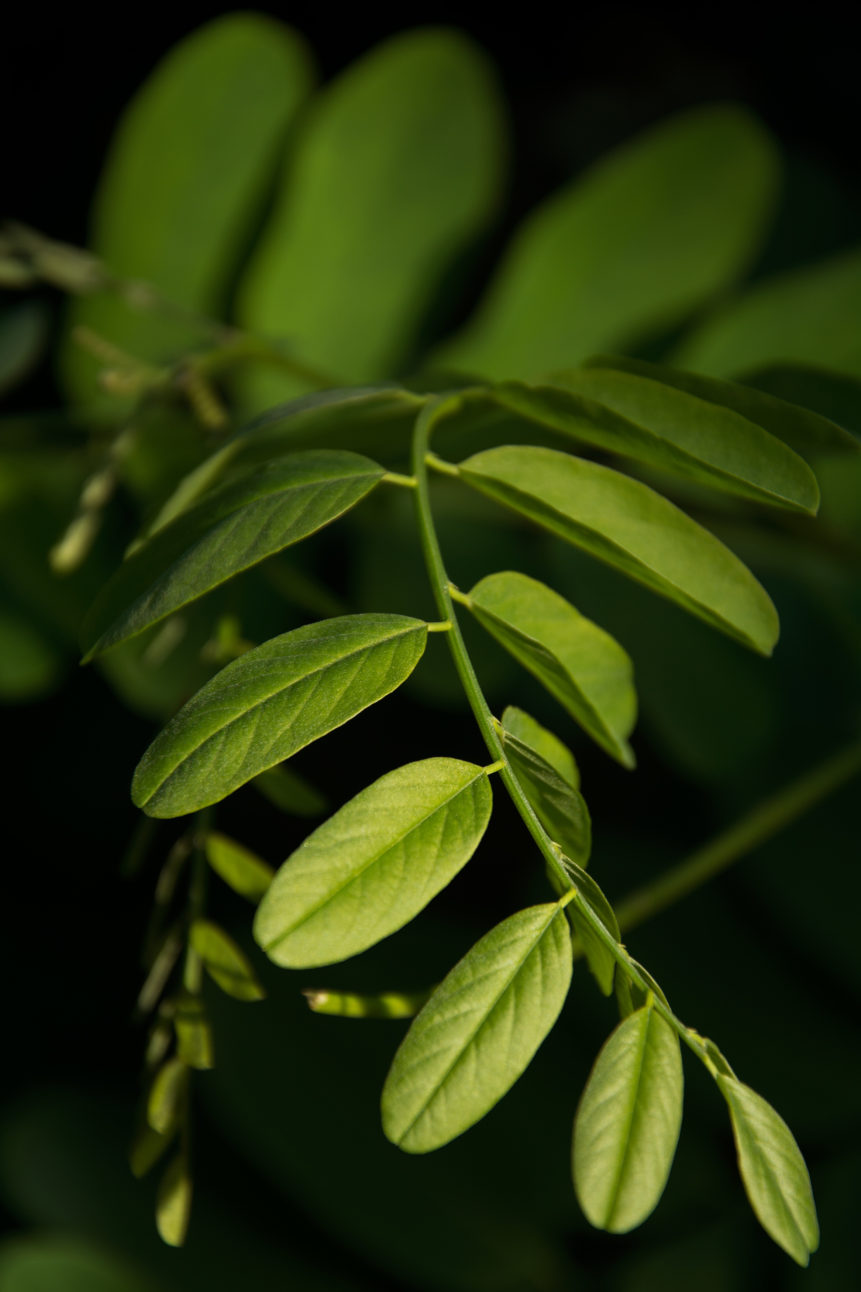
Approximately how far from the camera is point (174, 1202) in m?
0.38

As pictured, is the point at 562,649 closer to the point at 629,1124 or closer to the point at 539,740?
the point at 539,740

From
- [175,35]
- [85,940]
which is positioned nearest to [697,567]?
[85,940]

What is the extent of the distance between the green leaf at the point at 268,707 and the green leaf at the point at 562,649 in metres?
0.04

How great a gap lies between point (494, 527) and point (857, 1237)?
52 centimetres

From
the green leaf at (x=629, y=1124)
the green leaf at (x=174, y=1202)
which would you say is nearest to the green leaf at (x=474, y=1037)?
the green leaf at (x=629, y=1124)

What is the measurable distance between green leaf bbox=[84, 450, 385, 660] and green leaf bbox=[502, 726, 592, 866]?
93 millimetres

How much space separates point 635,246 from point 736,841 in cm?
49

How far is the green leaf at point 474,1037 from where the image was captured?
11.4 inches

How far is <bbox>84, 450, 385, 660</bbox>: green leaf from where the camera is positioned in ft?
1.12

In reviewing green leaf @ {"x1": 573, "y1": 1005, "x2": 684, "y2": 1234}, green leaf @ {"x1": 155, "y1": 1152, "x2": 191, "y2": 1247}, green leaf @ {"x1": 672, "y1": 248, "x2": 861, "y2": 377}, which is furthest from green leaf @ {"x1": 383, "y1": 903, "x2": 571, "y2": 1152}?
green leaf @ {"x1": 672, "y1": 248, "x2": 861, "y2": 377}

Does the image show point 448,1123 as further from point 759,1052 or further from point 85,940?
point 85,940

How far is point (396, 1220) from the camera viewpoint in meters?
0.79

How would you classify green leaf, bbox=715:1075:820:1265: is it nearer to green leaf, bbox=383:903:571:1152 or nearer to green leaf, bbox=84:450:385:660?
green leaf, bbox=383:903:571:1152

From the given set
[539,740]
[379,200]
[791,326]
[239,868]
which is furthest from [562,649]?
[379,200]
